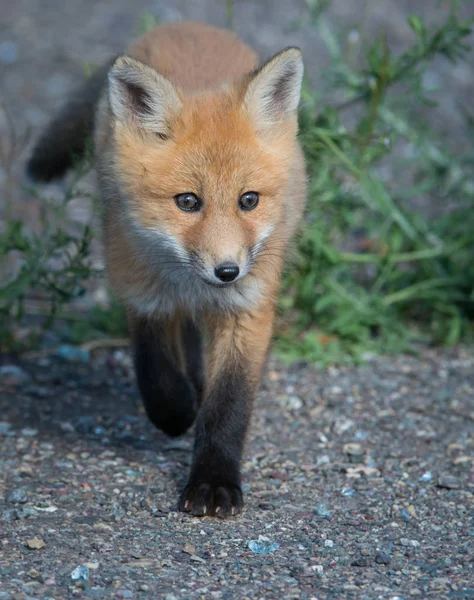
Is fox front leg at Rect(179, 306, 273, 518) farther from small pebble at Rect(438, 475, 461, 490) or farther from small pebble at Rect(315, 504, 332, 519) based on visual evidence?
small pebble at Rect(438, 475, 461, 490)

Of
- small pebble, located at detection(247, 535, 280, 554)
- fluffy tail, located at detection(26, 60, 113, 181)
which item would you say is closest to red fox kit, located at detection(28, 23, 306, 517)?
small pebble, located at detection(247, 535, 280, 554)

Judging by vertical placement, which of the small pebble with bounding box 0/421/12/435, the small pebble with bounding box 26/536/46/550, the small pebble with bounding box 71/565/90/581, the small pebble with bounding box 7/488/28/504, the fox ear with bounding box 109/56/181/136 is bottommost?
the small pebble with bounding box 0/421/12/435

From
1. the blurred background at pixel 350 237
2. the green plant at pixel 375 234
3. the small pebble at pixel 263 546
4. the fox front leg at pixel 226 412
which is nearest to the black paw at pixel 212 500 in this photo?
the fox front leg at pixel 226 412

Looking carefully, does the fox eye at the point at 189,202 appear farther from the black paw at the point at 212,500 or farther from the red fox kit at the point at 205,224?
the black paw at the point at 212,500

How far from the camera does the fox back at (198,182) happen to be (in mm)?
3393

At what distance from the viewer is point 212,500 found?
11.4 feet

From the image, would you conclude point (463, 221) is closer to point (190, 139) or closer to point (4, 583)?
point (190, 139)

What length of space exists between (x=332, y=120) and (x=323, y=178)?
1.08 ft

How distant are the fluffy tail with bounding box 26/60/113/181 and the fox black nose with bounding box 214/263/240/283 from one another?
1837 mm

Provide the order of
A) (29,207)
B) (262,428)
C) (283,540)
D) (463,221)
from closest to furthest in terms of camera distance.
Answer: (283,540), (262,428), (463,221), (29,207)

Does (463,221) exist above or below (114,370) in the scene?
above

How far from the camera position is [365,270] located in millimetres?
6172

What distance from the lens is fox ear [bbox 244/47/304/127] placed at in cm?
353

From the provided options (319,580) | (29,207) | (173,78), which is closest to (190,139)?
(173,78)
